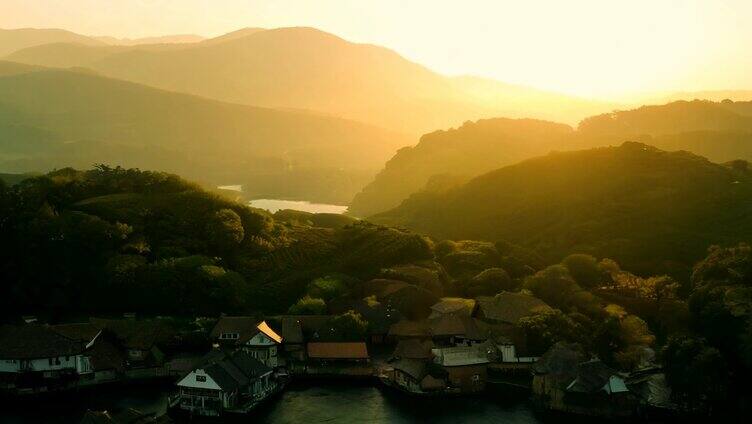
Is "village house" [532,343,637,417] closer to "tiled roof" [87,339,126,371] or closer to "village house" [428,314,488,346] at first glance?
"village house" [428,314,488,346]

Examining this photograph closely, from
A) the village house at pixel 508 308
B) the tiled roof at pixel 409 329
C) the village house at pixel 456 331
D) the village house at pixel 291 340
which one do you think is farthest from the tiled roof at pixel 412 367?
the village house at pixel 508 308

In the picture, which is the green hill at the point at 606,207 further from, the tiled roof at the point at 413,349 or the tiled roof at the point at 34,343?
the tiled roof at the point at 34,343

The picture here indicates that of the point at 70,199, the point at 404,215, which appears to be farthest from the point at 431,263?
the point at 404,215

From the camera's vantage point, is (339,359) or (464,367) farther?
(339,359)

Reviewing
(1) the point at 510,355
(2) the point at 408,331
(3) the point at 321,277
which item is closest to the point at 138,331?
(3) the point at 321,277

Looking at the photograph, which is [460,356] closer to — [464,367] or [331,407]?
[464,367]

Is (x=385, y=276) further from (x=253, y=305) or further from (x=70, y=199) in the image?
(x=70, y=199)
